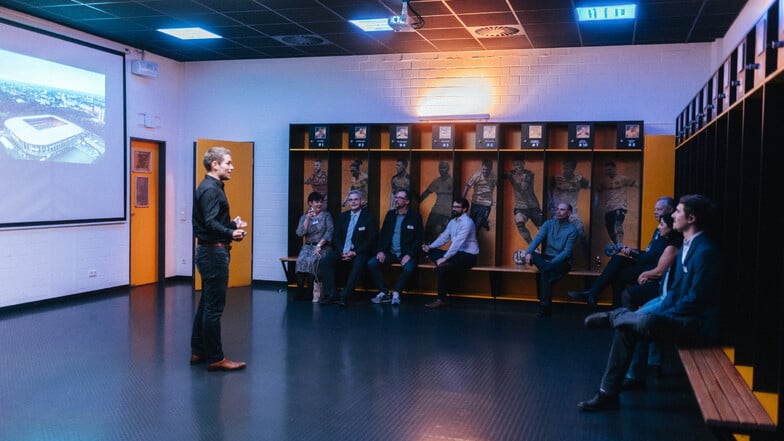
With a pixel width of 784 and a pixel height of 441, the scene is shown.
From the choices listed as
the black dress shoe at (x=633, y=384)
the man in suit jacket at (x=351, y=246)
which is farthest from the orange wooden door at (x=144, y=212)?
the black dress shoe at (x=633, y=384)

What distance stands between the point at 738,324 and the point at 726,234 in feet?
2.41

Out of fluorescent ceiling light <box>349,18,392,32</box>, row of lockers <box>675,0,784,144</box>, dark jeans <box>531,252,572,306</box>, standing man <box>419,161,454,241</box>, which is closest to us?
row of lockers <box>675,0,784,144</box>

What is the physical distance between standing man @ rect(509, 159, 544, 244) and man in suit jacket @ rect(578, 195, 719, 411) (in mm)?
4180

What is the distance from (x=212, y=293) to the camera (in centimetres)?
480

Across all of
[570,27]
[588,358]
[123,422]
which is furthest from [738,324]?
[570,27]

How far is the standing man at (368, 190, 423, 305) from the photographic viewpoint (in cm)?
798

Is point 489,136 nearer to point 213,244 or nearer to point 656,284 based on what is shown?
point 656,284

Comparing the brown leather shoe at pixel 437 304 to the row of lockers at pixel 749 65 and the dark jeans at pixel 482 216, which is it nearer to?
the dark jeans at pixel 482 216

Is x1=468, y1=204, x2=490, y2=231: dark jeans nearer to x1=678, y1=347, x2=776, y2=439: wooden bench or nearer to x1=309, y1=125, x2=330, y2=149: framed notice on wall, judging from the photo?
x1=309, y1=125, x2=330, y2=149: framed notice on wall

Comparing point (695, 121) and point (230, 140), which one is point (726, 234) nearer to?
point (695, 121)

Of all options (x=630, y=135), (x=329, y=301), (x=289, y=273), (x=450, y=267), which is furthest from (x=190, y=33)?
(x=630, y=135)

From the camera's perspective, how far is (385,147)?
878 centimetres

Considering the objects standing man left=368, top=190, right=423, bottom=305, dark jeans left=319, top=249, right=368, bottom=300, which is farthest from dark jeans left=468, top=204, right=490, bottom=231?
dark jeans left=319, top=249, right=368, bottom=300

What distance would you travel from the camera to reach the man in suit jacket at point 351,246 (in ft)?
25.9
